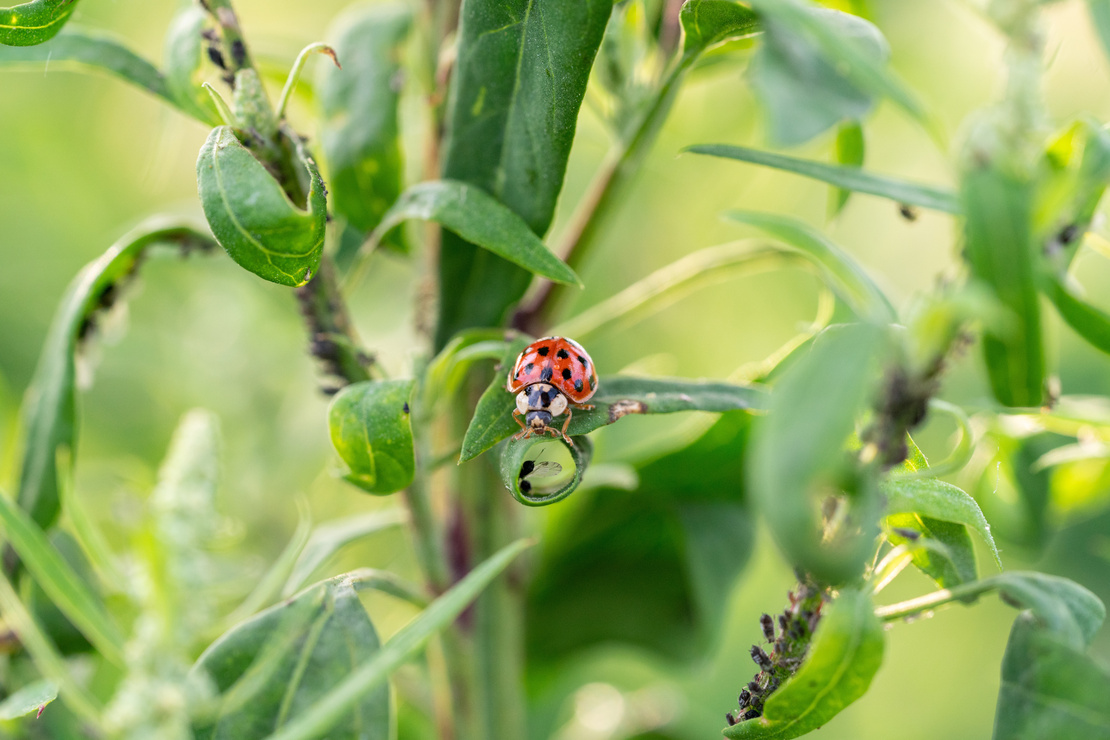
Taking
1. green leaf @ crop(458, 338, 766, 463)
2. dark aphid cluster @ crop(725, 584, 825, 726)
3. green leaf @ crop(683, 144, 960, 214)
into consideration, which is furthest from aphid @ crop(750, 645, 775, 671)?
green leaf @ crop(683, 144, 960, 214)

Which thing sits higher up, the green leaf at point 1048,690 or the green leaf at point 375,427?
the green leaf at point 375,427

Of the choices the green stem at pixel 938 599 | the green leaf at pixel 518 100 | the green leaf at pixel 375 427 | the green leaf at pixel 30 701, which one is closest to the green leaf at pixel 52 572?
the green leaf at pixel 30 701

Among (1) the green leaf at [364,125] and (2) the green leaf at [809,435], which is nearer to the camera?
(2) the green leaf at [809,435]

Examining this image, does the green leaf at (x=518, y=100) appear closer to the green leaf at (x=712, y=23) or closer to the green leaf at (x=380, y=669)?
the green leaf at (x=712, y=23)

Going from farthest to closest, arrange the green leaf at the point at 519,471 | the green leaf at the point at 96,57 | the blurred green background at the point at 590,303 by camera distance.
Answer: the blurred green background at the point at 590,303, the green leaf at the point at 96,57, the green leaf at the point at 519,471

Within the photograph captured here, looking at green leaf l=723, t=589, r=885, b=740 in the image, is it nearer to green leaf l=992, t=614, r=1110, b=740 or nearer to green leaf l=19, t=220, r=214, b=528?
green leaf l=992, t=614, r=1110, b=740

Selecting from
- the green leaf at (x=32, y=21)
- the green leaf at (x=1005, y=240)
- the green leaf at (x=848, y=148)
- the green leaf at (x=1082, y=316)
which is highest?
the green leaf at (x=848, y=148)

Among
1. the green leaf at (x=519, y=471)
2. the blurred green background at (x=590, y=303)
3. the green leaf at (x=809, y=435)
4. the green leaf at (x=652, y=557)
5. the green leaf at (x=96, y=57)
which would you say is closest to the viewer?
the green leaf at (x=809, y=435)

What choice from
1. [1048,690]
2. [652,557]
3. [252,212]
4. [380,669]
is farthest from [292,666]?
[652,557]
